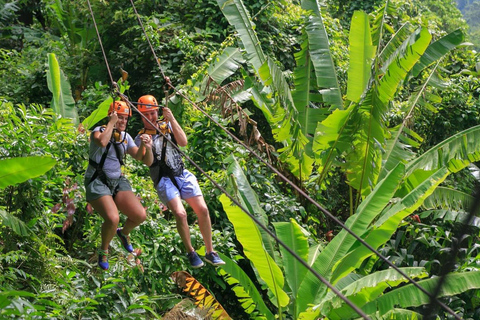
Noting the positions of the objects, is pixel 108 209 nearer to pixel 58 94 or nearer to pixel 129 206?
pixel 129 206

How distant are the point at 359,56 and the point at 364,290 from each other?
281cm

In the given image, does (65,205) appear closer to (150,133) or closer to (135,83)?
(150,133)

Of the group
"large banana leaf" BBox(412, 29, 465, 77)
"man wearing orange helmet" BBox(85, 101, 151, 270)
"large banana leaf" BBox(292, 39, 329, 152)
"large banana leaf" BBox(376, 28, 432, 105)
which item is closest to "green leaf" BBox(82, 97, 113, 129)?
"large banana leaf" BBox(292, 39, 329, 152)

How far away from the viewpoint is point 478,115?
980cm

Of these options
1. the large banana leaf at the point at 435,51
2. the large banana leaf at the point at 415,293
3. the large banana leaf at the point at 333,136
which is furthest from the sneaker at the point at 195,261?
the large banana leaf at the point at 435,51

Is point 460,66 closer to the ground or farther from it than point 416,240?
farther from it

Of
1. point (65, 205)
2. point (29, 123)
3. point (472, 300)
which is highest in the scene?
point (29, 123)

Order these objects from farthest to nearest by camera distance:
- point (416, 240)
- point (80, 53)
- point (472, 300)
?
point (80, 53) < point (416, 240) < point (472, 300)

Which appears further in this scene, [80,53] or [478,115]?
[80,53]

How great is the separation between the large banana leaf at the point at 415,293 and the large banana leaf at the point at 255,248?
2.83ft

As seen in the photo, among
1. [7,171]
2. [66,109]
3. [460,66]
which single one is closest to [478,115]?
[460,66]

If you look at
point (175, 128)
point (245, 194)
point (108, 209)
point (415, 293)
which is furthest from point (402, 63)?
point (108, 209)

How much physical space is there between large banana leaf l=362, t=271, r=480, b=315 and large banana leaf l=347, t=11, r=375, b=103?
2370 mm

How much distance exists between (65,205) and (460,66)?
748 centimetres
